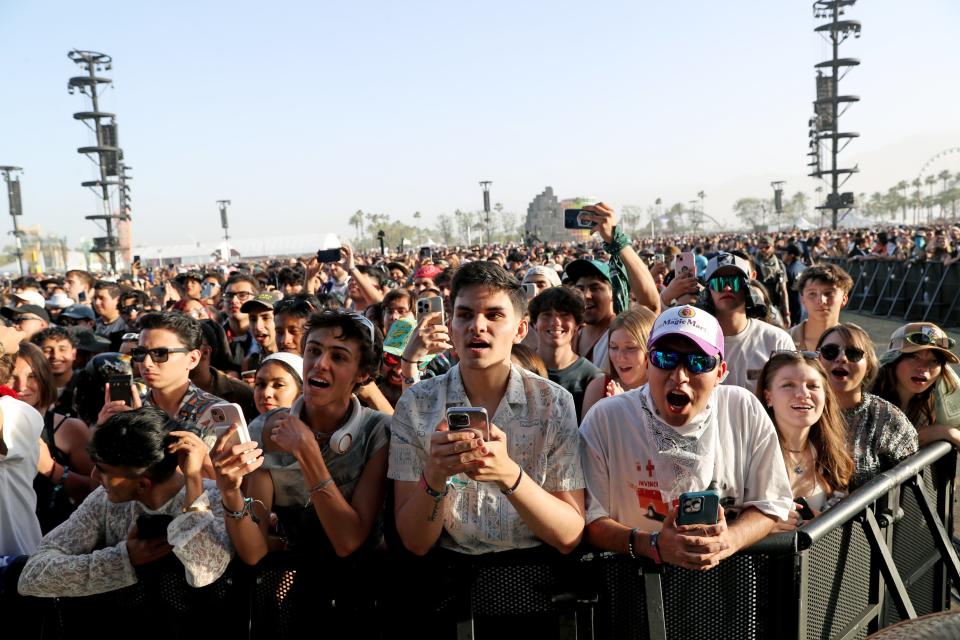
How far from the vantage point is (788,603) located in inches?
93.1

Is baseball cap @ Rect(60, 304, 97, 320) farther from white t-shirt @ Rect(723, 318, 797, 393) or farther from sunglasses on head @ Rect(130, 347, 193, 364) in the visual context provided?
white t-shirt @ Rect(723, 318, 797, 393)

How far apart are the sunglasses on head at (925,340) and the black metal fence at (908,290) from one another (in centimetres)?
1213

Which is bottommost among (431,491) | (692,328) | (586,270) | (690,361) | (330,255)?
(431,491)

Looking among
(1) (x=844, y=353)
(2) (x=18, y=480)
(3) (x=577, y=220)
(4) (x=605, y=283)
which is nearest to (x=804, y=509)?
(1) (x=844, y=353)

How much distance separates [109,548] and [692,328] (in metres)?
2.16

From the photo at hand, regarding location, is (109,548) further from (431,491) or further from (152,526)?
(431,491)

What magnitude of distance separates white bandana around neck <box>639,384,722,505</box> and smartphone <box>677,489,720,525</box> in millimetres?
324

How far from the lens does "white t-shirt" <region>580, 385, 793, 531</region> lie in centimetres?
252

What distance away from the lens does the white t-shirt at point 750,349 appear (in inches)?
175

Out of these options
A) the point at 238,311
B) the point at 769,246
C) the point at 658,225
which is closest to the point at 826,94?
the point at 769,246

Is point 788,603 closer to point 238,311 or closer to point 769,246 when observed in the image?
point 238,311

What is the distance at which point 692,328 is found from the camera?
2584 millimetres

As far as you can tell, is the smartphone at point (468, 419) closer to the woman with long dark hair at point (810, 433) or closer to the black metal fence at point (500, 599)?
the black metal fence at point (500, 599)

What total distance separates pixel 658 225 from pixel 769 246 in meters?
188
